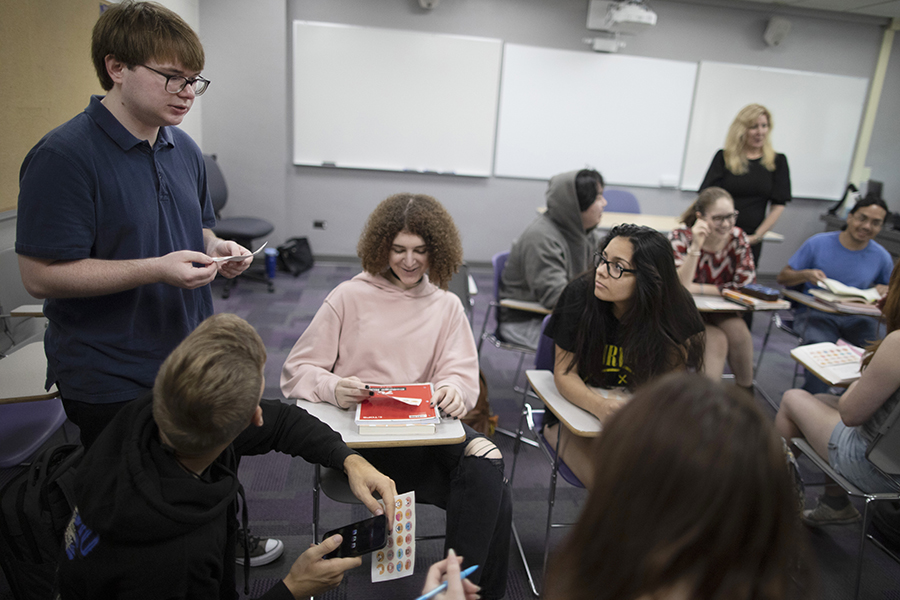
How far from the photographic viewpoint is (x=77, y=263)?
124cm

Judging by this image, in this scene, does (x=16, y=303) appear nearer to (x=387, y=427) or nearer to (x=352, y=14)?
(x=387, y=427)

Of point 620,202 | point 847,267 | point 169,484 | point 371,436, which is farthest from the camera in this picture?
point 620,202

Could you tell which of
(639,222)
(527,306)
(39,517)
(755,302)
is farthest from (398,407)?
(639,222)

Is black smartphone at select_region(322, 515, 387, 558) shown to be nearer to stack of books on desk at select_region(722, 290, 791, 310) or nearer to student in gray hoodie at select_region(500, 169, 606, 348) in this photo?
student in gray hoodie at select_region(500, 169, 606, 348)

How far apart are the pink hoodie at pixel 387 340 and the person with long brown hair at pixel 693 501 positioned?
110cm

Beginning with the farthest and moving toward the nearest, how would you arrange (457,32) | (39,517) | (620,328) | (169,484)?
(457,32)
(620,328)
(39,517)
(169,484)

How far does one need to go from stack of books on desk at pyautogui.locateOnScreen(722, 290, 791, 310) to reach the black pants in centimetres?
275

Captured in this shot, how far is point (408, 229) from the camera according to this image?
1871mm

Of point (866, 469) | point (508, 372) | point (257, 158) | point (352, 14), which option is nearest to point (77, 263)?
point (866, 469)

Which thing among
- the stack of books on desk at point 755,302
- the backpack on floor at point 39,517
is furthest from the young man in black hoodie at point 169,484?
the stack of books on desk at point 755,302

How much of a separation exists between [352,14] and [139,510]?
5.18 meters

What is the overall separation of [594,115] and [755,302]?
3.42m

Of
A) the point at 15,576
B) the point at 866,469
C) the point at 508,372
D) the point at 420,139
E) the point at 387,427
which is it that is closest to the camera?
the point at 15,576

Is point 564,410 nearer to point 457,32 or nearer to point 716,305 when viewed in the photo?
point 716,305
